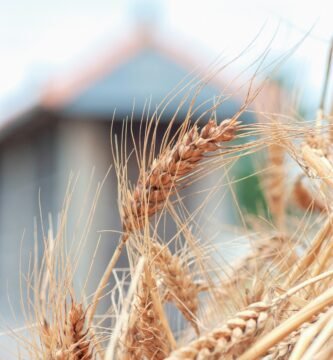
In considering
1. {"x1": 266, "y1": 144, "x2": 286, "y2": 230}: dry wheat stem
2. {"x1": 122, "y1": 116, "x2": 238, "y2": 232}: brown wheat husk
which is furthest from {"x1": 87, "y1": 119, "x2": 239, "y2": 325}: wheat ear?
{"x1": 266, "y1": 144, "x2": 286, "y2": 230}: dry wheat stem

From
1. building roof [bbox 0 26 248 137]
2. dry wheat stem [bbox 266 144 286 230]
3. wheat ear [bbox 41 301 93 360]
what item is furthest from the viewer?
building roof [bbox 0 26 248 137]

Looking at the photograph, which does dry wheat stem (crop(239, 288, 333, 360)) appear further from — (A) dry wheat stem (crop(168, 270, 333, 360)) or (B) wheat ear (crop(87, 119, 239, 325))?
(B) wheat ear (crop(87, 119, 239, 325))

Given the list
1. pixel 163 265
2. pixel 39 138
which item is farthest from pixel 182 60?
pixel 163 265

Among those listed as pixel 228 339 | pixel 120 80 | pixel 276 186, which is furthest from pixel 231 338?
pixel 120 80

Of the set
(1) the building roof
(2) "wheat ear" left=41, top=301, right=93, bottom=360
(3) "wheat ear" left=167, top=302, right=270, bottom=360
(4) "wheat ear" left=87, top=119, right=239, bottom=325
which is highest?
(4) "wheat ear" left=87, top=119, right=239, bottom=325

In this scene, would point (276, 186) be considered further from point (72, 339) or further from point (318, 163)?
point (72, 339)

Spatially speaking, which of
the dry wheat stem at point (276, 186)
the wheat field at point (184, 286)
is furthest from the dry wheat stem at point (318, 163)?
the dry wheat stem at point (276, 186)

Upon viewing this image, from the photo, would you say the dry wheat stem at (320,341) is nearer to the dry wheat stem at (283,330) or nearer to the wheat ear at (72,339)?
the dry wheat stem at (283,330)

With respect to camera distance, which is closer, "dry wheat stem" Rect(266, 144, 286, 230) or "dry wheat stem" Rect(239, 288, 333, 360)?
"dry wheat stem" Rect(239, 288, 333, 360)

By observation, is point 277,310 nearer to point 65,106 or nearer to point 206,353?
→ point 206,353
